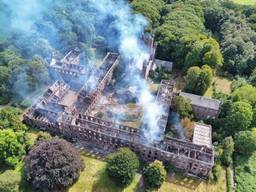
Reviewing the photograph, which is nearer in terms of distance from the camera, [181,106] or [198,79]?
[181,106]

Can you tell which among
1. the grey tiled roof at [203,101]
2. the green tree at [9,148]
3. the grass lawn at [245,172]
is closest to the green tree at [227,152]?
the grass lawn at [245,172]

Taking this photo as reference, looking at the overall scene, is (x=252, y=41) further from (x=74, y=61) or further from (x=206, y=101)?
(x=74, y=61)

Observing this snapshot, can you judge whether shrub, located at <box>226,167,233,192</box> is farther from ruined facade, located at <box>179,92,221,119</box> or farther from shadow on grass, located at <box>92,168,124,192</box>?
shadow on grass, located at <box>92,168,124,192</box>

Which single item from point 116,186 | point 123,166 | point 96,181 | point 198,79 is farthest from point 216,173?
point 198,79

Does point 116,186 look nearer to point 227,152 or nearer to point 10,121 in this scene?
point 227,152

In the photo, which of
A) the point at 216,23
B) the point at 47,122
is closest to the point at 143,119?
the point at 47,122

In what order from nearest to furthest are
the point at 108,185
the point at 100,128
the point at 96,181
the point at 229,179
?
the point at 108,185 → the point at 96,181 → the point at 229,179 → the point at 100,128
